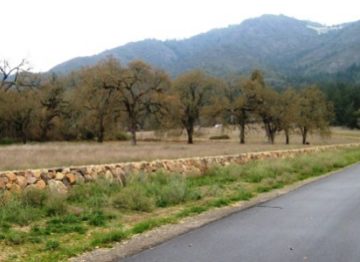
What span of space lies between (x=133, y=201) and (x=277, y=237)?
444 centimetres

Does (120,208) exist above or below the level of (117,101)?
below

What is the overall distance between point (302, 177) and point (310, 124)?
163 feet

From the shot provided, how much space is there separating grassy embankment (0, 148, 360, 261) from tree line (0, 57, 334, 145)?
4104 centimetres

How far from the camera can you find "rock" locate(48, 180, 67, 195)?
41.4 feet

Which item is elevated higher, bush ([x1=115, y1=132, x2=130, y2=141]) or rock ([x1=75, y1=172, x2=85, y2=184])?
bush ([x1=115, y1=132, x2=130, y2=141])

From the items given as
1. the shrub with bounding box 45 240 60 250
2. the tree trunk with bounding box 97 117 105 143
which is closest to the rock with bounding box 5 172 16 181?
the shrub with bounding box 45 240 60 250

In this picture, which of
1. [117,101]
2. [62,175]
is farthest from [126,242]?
[117,101]

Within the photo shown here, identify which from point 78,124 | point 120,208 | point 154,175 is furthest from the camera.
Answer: point 78,124

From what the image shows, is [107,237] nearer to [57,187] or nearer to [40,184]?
[40,184]

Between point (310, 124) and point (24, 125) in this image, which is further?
point (310, 124)

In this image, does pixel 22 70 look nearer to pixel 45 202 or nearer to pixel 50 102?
pixel 50 102

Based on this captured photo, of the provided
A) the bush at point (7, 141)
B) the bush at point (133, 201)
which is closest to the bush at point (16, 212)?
the bush at point (133, 201)

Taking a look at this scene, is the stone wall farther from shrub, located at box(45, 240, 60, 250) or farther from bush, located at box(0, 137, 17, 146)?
bush, located at box(0, 137, 17, 146)

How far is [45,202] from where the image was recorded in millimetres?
11453
